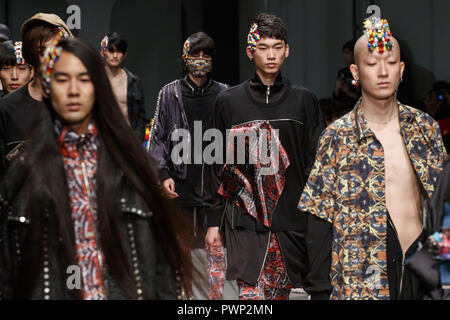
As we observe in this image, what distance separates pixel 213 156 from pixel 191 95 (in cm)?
174

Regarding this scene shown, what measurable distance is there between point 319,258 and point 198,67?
2966 mm

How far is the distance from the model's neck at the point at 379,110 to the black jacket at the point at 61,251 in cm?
156

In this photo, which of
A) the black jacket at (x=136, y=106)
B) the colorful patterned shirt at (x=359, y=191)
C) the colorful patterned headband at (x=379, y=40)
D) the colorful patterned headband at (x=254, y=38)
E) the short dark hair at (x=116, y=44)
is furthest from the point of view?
the short dark hair at (x=116, y=44)

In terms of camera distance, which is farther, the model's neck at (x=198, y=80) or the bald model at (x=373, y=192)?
the model's neck at (x=198, y=80)

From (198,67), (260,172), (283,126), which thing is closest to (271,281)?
(260,172)

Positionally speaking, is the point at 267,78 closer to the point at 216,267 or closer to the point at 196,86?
the point at 216,267

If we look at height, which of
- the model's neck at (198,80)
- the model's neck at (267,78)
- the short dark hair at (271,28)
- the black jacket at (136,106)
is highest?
the short dark hair at (271,28)

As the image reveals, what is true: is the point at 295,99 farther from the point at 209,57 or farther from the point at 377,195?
the point at 209,57

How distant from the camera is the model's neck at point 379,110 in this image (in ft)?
16.8

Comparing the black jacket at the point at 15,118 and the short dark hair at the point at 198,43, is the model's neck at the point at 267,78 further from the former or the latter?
the short dark hair at the point at 198,43

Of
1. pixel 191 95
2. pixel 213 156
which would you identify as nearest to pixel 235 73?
pixel 191 95

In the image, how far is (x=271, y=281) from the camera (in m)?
5.79

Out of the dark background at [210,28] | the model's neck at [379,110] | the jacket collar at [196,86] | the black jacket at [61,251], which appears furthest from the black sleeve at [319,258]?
the dark background at [210,28]

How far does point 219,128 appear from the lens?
5984 mm
